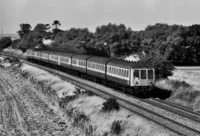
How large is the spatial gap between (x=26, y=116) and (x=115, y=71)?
9.35 meters

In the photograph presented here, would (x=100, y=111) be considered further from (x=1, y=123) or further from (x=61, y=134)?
(x=1, y=123)

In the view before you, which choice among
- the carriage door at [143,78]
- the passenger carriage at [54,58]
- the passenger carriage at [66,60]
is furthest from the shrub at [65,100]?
the passenger carriage at [54,58]

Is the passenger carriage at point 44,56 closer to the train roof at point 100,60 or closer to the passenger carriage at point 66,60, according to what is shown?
the passenger carriage at point 66,60

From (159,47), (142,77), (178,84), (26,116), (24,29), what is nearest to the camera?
(26,116)

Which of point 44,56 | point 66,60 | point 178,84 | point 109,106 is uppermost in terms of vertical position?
point 66,60

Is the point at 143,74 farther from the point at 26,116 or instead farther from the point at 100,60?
the point at 26,116

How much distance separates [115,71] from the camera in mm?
31234

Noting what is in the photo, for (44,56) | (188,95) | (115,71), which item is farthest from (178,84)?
(44,56)

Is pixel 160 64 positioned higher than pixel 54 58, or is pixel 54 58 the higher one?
pixel 160 64

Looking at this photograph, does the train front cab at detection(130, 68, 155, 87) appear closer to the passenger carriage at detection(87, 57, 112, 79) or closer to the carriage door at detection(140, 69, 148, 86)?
the carriage door at detection(140, 69, 148, 86)

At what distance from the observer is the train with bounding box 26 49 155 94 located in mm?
28031

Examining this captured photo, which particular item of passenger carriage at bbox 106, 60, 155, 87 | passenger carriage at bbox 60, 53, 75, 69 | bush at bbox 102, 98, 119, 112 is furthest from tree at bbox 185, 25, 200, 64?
bush at bbox 102, 98, 119, 112

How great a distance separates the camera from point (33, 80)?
45.3 metres

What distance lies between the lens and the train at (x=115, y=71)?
2803cm
